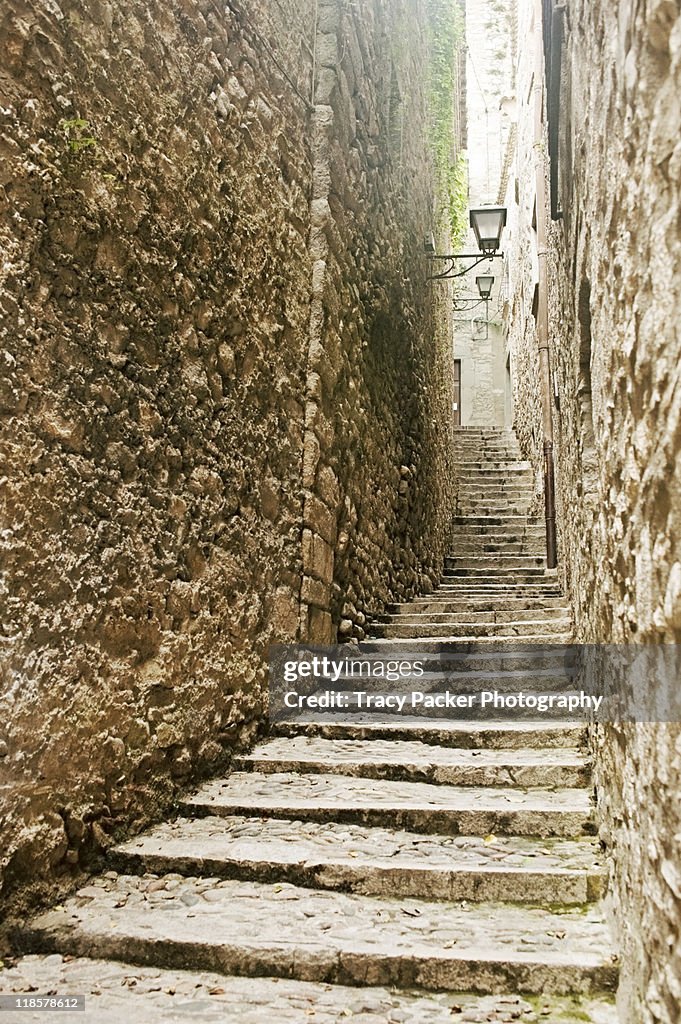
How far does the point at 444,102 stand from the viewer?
333 inches

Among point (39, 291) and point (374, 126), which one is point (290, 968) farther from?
point (374, 126)

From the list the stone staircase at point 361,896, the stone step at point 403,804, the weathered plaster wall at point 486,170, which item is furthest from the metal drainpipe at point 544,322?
the weathered plaster wall at point 486,170

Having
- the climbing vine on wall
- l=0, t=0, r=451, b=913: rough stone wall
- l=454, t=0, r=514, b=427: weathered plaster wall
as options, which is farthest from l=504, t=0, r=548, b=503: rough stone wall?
l=0, t=0, r=451, b=913: rough stone wall

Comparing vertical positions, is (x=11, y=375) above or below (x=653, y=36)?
below

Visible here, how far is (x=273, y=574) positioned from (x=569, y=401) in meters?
1.38

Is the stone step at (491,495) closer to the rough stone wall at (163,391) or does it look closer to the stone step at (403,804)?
the rough stone wall at (163,391)

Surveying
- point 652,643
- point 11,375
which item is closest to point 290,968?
point 652,643

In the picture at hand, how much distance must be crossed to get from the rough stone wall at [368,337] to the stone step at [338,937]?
5.56ft

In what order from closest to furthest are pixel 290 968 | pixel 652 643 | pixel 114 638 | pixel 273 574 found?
pixel 652 643, pixel 290 968, pixel 114 638, pixel 273 574

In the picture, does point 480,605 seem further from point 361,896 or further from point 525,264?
point 525,264

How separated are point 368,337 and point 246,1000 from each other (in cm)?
378

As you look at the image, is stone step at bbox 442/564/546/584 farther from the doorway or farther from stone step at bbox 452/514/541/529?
the doorway

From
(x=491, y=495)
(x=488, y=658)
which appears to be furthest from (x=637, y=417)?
(x=491, y=495)

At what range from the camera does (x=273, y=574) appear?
3.50 metres
